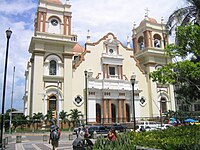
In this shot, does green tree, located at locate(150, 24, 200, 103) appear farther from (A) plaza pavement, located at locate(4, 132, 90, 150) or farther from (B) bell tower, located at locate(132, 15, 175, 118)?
(B) bell tower, located at locate(132, 15, 175, 118)

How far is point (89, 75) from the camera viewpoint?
133ft

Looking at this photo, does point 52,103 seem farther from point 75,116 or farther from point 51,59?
point 51,59

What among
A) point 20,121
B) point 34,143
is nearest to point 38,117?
point 20,121

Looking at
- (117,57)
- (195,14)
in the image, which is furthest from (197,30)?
(117,57)

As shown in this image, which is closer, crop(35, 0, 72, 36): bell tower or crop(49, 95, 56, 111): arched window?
crop(49, 95, 56, 111): arched window

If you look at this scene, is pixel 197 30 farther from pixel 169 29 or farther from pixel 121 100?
pixel 121 100

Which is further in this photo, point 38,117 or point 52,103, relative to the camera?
point 52,103

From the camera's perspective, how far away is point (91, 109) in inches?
1549

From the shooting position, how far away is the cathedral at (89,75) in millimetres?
38188

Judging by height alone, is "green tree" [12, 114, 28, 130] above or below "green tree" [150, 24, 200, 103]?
below

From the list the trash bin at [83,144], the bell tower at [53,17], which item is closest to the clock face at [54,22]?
the bell tower at [53,17]

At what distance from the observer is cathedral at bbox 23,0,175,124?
38.2 metres

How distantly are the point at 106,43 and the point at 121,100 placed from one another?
11.3 meters

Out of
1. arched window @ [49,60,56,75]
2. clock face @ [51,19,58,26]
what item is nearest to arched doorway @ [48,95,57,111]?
arched window @ [49,60,56,75]
